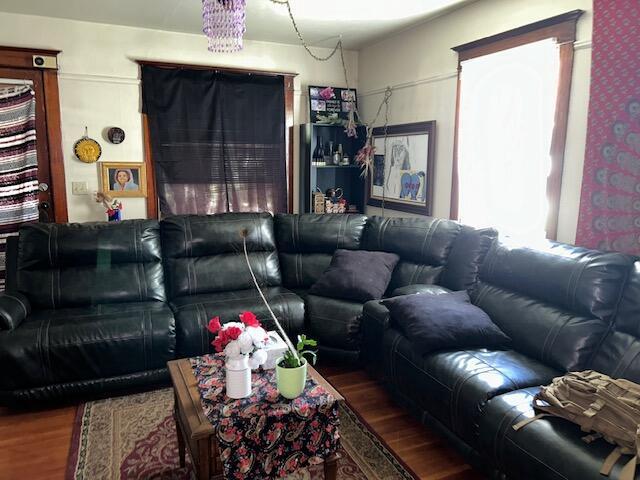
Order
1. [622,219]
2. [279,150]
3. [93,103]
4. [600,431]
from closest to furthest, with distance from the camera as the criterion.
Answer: [600,431] < [622,219] < [93,103] < [279,150]

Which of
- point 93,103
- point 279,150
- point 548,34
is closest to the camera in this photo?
point 548,34

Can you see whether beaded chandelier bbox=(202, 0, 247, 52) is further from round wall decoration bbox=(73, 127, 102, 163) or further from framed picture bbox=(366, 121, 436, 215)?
round wall decoration bbox=(73, 127, 102, 163)

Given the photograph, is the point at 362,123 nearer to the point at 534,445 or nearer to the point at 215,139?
the point at 215,139

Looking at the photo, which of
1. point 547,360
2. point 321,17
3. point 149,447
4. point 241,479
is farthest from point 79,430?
point 321,17

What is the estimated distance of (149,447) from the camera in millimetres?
2385

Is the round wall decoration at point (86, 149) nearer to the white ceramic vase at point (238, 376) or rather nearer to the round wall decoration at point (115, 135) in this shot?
the round wall decoration at point (115, 135)

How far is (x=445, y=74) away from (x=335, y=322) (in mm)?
2116

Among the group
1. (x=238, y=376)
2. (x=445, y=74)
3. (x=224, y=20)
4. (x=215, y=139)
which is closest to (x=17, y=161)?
(x=215, y=139)

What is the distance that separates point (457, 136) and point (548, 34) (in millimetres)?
939

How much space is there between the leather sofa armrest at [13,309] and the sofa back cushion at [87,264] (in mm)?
114

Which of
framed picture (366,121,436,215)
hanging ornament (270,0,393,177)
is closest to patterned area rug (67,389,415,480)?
framed picture (366,121,436,215)

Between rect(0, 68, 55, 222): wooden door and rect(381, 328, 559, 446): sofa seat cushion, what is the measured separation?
326 cm

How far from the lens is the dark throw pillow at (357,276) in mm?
3234

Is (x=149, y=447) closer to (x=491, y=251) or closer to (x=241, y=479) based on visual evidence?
(x=241, y=479)
